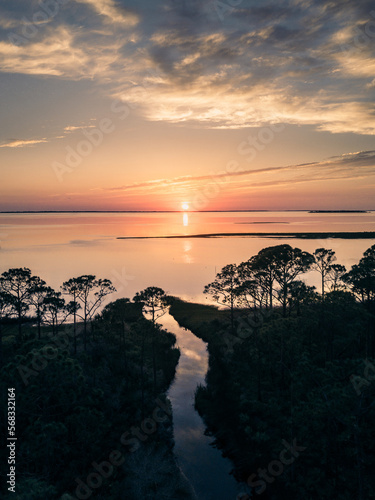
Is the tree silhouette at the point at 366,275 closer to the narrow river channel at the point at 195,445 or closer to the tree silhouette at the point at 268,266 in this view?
the tree silhouette at the point at 268,266

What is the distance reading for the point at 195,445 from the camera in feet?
101

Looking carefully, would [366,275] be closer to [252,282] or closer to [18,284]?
[252,282]

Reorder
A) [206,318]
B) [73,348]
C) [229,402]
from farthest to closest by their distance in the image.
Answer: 1. [206,318]
2. [73,348]
3. [229,402]

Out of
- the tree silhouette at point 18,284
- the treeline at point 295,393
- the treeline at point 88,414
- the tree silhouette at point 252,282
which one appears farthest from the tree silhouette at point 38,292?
the tree silhouette at point 252,282

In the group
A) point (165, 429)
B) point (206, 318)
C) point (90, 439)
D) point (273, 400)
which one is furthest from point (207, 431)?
point (206, 318)

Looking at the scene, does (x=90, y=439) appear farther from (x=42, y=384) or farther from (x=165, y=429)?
(x=42, y=384)

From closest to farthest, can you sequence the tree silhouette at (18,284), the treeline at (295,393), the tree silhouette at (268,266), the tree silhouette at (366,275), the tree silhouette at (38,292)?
the treeline at (295,393) < the tree silhouette at (18,284) < the tree silhouette at (366,275) < the tree silhouette at (38,292) < the tree silhouette at (268,266)

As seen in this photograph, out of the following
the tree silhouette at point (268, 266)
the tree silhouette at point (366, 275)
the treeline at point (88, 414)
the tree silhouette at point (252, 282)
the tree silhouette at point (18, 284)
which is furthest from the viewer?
the tree silhouette at point (252, 282)

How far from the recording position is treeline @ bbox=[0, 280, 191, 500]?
62.3 ft

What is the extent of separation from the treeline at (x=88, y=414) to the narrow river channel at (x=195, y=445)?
3.99 ft

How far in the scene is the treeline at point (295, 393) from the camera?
883 inches

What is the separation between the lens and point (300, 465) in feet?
84.4

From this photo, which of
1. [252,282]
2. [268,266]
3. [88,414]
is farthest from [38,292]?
[268,266]

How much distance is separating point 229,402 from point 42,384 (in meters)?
25.1
